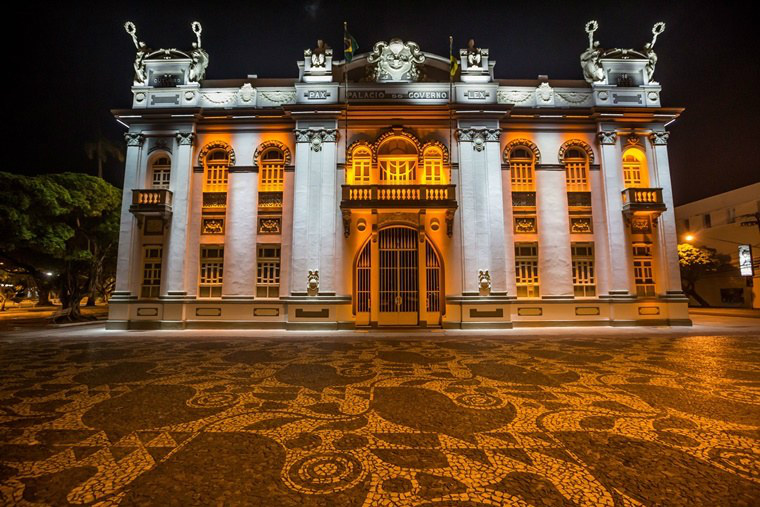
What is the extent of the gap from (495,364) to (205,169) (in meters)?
15.6

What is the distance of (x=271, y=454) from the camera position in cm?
315

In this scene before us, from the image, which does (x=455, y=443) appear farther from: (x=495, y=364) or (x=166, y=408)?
(x=495, y=364)

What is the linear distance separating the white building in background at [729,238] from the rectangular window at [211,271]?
1468 inches

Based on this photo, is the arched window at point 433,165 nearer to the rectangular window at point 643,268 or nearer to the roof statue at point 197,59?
the rectangular window at point 643,268

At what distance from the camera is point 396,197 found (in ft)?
51.0

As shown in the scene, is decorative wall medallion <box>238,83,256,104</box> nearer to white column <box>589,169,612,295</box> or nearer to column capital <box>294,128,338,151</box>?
column capital <box>294,128,338,151</box>

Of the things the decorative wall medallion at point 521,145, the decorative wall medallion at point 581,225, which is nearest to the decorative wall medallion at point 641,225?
the decorative wall medallion at point 581,225

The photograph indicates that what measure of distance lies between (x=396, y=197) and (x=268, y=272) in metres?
6.74

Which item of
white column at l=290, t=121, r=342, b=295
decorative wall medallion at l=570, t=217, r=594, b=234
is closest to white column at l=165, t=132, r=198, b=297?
white column at l=290, t=121, r=342, b=295

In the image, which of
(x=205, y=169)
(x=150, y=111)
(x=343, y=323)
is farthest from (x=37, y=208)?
(x=343, y=323)

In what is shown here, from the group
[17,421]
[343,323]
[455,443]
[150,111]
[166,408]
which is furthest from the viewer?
[150,111]

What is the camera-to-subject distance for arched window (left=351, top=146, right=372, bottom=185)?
16.6 meters

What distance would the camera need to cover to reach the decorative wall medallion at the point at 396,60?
17.0 meters

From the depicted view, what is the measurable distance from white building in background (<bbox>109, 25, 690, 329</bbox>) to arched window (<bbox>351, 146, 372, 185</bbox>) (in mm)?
68
